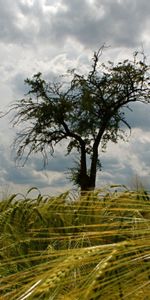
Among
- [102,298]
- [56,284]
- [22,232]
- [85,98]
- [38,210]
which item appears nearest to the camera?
[56,284]

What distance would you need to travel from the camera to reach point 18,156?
86.2 feet

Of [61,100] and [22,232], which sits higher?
[61,100]

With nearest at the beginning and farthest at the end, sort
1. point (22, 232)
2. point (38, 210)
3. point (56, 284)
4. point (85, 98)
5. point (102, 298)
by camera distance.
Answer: point (56, 284), point (102, 298), point (38, 210), point (22, 232), point (85, 98)

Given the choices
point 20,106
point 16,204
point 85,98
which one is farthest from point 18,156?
point 16,204

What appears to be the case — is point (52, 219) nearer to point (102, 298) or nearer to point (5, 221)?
point (5, 221)

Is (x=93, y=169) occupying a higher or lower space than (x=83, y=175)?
higher

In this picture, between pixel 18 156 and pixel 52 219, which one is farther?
pixel 18 156

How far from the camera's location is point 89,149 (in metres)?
26.6

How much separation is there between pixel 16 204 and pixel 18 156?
20648mm

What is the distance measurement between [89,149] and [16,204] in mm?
20886

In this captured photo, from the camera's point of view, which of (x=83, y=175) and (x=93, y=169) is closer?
(x=83, y=175)

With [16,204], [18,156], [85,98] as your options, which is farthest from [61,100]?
[16,204]

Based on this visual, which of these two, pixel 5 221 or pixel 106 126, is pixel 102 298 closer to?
pixel 5 221

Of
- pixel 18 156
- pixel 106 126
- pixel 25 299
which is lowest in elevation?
pixel 25 299
